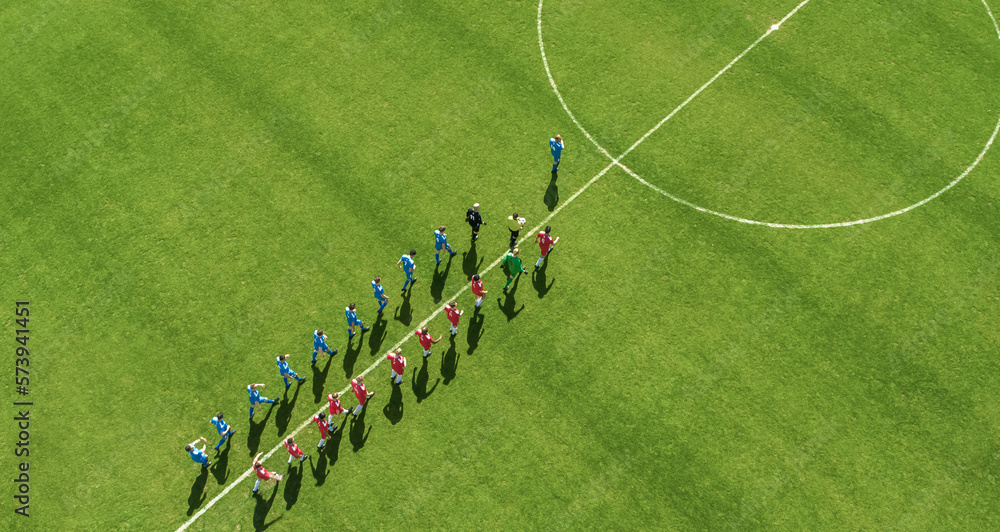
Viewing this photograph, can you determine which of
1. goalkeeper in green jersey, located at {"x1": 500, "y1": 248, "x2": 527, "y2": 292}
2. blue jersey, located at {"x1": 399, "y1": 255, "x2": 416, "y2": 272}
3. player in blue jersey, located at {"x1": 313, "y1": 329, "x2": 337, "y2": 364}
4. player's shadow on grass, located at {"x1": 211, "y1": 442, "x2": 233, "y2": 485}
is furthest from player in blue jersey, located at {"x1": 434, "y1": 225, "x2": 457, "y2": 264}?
player's shadow on grass, located at {"x1": 211, "y1": 442, "x2": 233, "y2": 485}

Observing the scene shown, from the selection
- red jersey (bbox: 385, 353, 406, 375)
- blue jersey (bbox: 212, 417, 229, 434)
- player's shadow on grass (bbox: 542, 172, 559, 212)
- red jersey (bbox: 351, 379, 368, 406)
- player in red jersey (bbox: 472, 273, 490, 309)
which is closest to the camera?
blue jersey (bbox: 212, 417, 229, 434)

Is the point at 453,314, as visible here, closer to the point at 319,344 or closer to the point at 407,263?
the point at 407,263

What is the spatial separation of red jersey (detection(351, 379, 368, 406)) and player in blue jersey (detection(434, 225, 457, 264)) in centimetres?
526

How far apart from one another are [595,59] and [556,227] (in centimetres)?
781

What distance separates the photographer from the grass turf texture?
846 inches

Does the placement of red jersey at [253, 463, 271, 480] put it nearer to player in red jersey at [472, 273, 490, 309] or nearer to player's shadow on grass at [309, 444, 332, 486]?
player's shadow on grass at [309, 444, 332, 486]

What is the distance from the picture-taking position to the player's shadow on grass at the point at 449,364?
75.5ft

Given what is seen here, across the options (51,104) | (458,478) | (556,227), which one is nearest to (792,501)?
(458,478)

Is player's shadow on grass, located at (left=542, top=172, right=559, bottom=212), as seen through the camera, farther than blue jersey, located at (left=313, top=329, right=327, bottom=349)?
Yes

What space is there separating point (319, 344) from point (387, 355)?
7.20 ft

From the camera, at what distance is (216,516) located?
69.4ft

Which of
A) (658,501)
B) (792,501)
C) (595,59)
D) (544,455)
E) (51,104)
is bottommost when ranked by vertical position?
(792,501)

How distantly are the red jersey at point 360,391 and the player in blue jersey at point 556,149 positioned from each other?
34.4 ft

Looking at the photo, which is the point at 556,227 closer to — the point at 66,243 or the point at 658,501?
the point at 658,501
